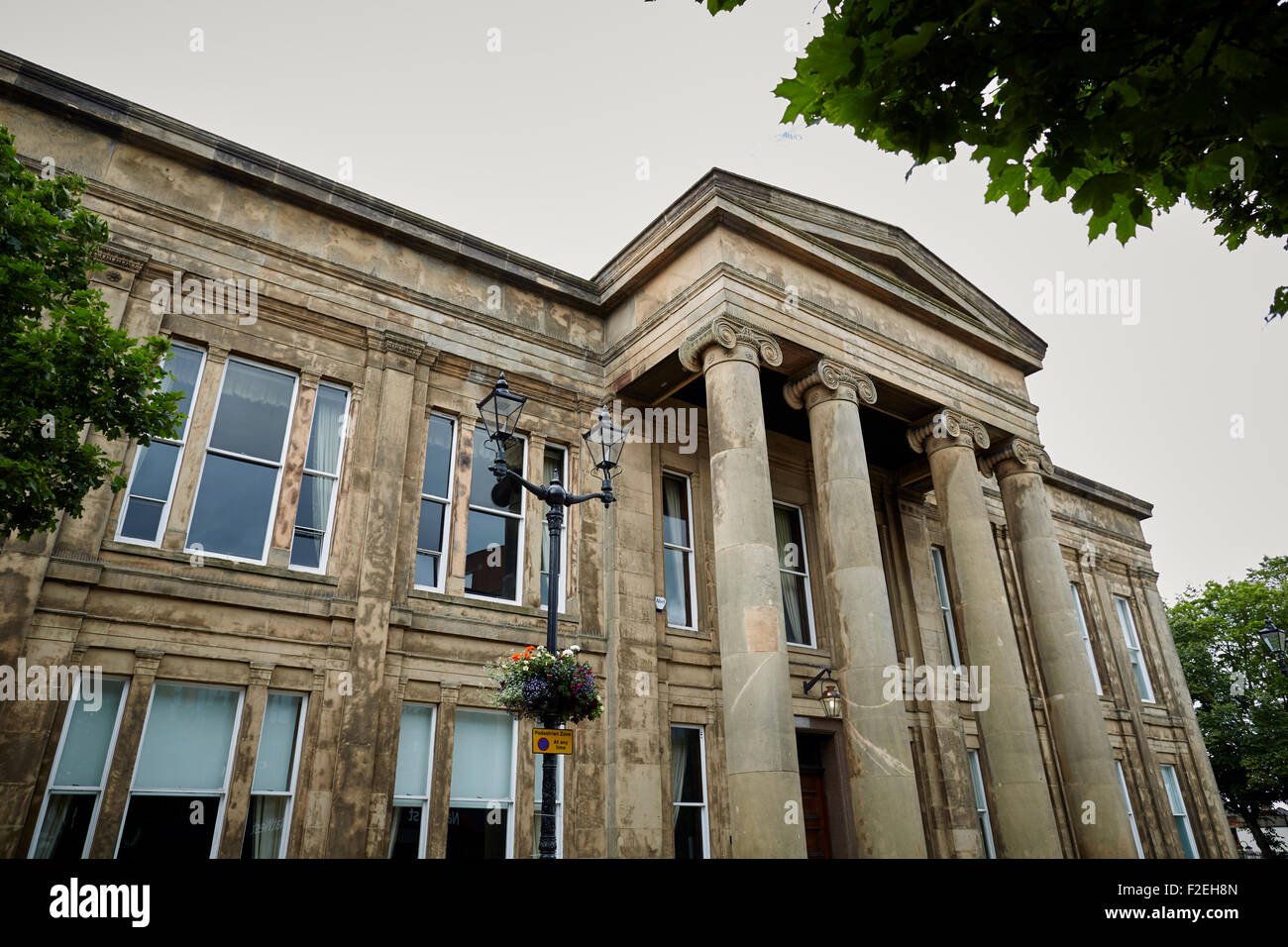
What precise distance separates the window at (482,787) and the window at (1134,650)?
1958cm

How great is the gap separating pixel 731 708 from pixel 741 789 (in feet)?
3.22

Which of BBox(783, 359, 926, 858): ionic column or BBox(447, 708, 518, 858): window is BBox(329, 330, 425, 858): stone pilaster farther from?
BBox(783, 359, 926, 858): ionic column

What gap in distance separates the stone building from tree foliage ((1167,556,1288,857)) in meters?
24.7

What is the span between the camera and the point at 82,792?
8703mm

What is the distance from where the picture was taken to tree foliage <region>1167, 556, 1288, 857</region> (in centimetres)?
3259

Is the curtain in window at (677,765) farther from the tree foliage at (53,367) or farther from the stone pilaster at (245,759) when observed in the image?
the tree foliage at (53,367)

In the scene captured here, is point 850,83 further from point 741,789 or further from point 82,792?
point 82,792

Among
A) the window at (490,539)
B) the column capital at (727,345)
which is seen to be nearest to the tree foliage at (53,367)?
the window at (490,539)

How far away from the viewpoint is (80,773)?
8.77 metres

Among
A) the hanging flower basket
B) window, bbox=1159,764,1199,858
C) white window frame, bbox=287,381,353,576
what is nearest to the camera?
the hanging flower basket

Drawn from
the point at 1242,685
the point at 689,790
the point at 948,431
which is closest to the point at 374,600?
the point at 689,790

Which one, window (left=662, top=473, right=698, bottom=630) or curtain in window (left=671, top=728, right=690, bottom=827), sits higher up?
window (left=662, top=473, right=698, bottom=630)

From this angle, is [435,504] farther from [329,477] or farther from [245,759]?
[245,759]

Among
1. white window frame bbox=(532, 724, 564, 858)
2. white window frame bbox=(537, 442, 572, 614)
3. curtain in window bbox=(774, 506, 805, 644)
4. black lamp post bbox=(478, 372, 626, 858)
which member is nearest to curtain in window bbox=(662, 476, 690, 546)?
curtain in window bbox=(774, 506, 805, 644)
